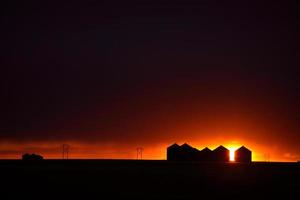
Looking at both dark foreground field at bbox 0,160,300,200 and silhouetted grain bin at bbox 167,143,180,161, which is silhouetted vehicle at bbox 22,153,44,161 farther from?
dark foreground field at bbox 0,160,300,200

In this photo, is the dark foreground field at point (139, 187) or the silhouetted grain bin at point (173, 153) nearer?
the dark foreground field at point (139, 187)

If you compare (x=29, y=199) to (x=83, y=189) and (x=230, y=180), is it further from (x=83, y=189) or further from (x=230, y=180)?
(x=230, y=180)

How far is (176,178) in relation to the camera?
299 ft

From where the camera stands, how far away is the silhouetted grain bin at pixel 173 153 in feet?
649

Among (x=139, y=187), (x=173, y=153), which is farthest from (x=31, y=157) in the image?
(x=139, y=187)

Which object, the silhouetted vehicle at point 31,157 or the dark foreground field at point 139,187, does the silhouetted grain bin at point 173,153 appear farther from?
the dark foreground field at point 139,187

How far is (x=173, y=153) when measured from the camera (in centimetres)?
19800

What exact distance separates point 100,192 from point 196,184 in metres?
17.8

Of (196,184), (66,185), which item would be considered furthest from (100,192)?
(196,184)

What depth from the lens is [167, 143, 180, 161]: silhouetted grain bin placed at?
198 metres

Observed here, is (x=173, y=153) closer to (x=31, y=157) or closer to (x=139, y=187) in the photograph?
(x=31, y=157)

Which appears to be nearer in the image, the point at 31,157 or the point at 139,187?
the point at 139,187

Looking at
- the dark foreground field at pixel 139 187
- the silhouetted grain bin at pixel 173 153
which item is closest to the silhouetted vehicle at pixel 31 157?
the silhouetted grain bin at pixel 173 153

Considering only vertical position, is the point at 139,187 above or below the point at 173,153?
below
